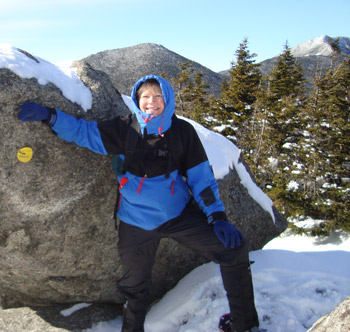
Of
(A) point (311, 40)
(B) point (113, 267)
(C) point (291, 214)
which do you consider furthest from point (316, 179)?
(A) point (311, 40)

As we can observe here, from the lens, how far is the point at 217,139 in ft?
16.4

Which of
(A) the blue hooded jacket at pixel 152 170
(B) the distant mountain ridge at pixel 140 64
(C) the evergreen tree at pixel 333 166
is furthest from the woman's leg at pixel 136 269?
(B) the distant mountain ridge at pixel 140 64

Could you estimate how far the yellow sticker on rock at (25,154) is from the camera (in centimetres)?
319

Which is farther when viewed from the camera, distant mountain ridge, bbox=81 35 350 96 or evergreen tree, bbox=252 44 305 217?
distant mountain ridge, bbox=81 35 350 96

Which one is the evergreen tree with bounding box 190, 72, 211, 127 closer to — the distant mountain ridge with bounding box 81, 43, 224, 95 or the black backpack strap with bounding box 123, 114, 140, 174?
the distant mountain ridge with bounding box 81, 43, 224, 95

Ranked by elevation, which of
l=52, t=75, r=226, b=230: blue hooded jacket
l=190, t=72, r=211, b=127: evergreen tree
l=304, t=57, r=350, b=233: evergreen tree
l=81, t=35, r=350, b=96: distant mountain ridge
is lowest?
l=304, t=57, r=350, b=233: evergreen tree

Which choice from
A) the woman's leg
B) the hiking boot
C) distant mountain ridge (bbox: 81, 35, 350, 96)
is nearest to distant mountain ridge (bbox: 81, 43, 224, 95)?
distant mountain ridge (bbox: 81, 35, 350, 96)

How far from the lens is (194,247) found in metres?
3.16

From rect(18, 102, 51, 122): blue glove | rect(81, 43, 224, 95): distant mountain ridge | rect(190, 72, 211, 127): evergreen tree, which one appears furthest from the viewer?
rect(81, 43, 224, 95): distant mountain ridge

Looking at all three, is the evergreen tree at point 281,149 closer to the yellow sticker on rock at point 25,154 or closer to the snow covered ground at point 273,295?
the snow covered ground at point 273,295

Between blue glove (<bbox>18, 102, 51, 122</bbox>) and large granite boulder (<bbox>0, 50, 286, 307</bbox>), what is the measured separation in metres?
0.23

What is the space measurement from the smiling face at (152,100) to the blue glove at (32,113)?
0.97m

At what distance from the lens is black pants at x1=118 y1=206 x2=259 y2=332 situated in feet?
9.69

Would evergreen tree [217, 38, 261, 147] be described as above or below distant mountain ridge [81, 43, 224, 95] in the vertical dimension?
below
